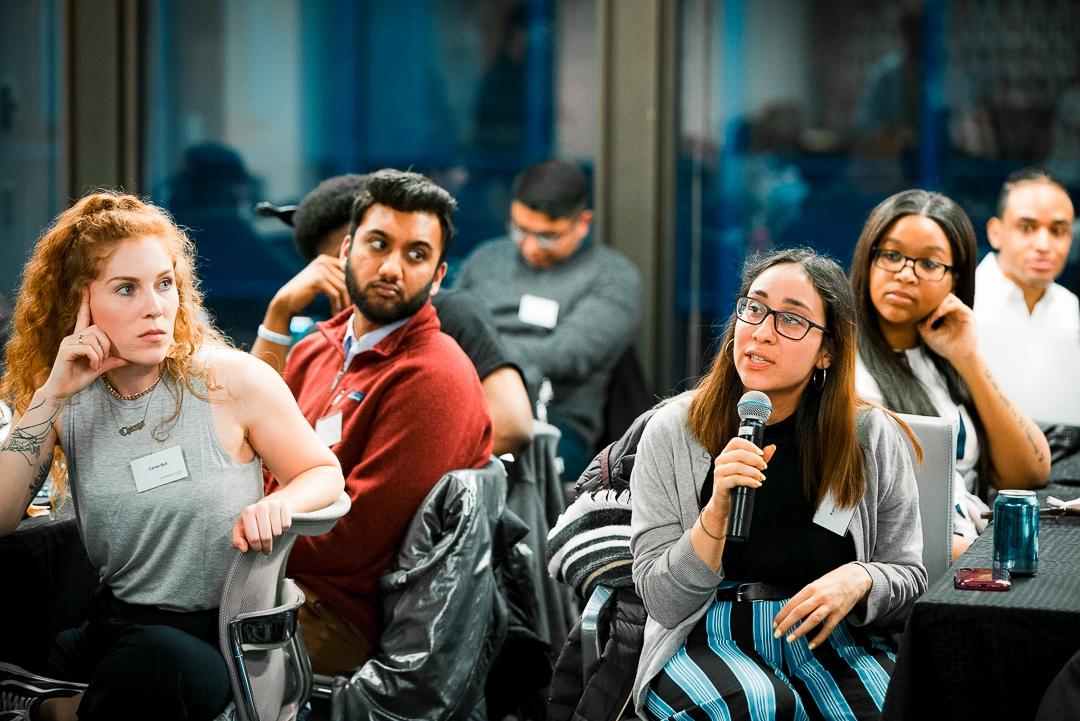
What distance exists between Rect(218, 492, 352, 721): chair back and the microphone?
2.48 ft

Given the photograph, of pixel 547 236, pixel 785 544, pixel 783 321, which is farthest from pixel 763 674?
pixel 547 236

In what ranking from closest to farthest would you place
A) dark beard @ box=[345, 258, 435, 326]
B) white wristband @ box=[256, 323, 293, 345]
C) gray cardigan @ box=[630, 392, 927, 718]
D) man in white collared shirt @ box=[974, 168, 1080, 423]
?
gray cardigan @ box=[630, 392, 927, 718] < dark beard @ box=[345, 258, 435, 326] < white wristband @ box=[256, 323, 293, 345] < man in white collared shirt @ box=[974, 168, 1080, 423]

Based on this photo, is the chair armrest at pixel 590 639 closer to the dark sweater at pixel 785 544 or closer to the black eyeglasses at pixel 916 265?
the dark sweater at pixel 785 544

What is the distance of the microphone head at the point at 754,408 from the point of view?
211 cm

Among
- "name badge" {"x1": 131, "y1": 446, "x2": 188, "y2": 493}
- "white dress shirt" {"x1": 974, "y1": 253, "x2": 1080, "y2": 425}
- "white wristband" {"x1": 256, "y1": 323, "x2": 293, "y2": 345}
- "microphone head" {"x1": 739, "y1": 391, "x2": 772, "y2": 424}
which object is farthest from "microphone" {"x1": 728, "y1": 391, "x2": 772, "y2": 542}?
"white wristband" {"x1": 256, "y1": 323, "x2": 293, "y2": 345}

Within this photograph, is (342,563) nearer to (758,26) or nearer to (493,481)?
(493,481)

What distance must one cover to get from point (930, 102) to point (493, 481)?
9.96 ft

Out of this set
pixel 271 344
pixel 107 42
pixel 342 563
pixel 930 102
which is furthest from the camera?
pixel 107 42

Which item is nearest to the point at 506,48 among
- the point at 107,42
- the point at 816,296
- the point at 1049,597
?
the point at 107,42

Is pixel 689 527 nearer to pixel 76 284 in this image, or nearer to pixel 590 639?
pixel 590 639

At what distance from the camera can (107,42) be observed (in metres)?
5.50

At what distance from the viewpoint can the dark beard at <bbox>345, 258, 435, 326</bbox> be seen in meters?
3.04

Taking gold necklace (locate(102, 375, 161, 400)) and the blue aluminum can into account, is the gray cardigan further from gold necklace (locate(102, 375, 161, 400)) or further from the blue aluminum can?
gold necklace (locate(102, 375, 161, 400))

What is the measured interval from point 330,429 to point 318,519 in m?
0.60
